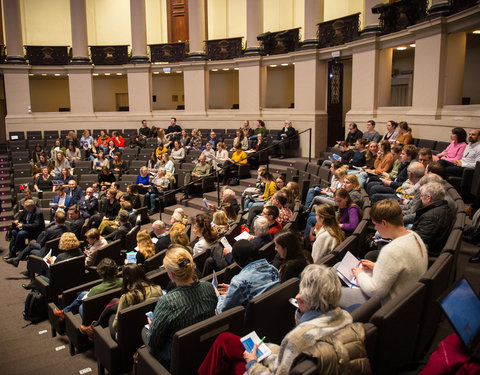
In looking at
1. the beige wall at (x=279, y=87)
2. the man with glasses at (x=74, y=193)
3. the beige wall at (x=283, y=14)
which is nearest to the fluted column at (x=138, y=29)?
the beige wall at (x=283, y=14)

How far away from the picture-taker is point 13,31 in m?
16.6

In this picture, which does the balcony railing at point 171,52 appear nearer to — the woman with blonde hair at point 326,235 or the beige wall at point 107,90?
the beige wall at point 107,90

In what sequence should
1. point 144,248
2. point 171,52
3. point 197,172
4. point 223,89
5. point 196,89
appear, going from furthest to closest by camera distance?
point 223,89 → point 171,52 → point 196,89 → point 197,172 → point 144,248

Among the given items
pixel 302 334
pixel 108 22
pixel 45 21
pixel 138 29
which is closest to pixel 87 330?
pixel 302 334

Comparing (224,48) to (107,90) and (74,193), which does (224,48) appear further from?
(74,193)

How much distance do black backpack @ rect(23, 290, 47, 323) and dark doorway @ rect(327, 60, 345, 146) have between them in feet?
33.4

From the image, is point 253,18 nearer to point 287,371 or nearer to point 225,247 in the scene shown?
point 225,247

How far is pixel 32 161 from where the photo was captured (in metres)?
13.8

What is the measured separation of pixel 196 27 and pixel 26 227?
10621mm

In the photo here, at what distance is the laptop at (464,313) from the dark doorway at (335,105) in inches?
469

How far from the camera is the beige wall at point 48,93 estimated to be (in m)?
19.8

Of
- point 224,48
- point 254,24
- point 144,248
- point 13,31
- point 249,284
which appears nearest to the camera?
point 249,284

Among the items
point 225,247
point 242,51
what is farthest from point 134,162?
point 225,247

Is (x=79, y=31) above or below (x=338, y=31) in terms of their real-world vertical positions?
above
